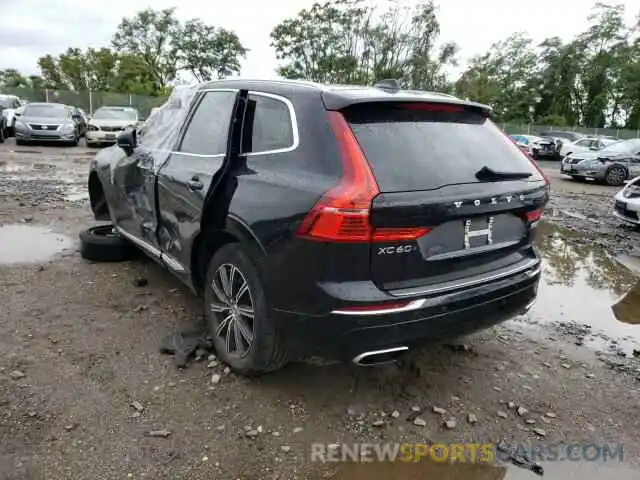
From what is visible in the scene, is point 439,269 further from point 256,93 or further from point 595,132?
point 595,132

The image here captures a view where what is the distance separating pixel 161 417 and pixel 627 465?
2.43 metres

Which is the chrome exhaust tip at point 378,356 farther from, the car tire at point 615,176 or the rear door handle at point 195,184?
the car tire at point 615,176

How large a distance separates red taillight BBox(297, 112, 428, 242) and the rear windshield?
81 mm

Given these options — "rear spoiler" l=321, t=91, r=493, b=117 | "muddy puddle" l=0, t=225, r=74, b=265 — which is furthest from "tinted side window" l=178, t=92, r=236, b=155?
"muddy puddle" l=0, t=225, r=74, b=265

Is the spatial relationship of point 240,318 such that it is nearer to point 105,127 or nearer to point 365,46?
point 105,127

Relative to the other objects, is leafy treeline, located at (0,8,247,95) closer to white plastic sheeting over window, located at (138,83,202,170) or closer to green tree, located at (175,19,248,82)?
green tree, located at (175,19,248,82)

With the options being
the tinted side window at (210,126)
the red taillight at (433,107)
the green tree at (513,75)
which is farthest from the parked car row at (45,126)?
the green tree at (513,75)

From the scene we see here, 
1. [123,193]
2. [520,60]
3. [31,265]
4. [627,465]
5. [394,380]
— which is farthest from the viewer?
[520,60]

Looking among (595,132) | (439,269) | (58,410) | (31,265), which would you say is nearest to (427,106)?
(439,269)

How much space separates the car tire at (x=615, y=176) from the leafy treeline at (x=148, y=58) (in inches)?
1458

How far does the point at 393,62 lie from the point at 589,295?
29.9 metres

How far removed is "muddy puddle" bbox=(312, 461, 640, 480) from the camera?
249 cm

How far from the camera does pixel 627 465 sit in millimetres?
2613

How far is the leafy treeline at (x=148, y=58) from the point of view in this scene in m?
45.4
